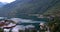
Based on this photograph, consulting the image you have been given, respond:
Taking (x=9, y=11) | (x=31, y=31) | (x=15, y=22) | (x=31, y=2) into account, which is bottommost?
(x=31, y=31)

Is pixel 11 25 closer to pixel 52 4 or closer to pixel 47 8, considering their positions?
pixel 47 8

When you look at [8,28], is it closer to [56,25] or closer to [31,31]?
[31,31]

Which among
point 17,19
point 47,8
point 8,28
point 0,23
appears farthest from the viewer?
point 47,8

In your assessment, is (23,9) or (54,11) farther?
(54,11)

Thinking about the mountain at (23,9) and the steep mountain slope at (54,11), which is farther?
the steep mountain slope at (54,11)

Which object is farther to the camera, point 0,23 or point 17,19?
point 17,19

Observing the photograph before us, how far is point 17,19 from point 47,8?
1.44m

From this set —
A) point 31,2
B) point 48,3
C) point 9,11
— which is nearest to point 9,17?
point 9,11

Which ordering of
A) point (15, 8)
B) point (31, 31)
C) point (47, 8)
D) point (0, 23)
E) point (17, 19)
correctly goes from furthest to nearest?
1. point (47, 8)
2. point (15, 8)
3. point (17, 19)
4. point (0, 23)
5. point (31, 31)

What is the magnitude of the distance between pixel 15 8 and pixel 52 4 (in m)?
1.68

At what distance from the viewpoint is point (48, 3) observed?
522 centimetres

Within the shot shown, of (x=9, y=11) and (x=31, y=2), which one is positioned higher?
(x=31, y=2)

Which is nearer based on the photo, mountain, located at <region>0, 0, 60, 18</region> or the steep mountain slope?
mountain, located at <region>0, 0, 60, 18</region>

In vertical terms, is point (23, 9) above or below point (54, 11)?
above
